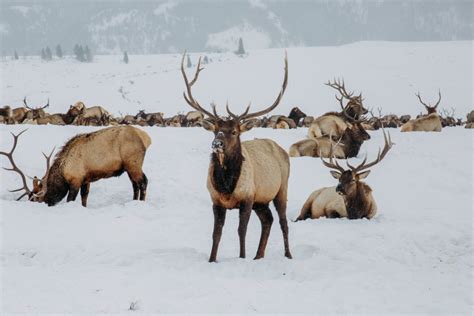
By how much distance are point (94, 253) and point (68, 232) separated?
1.14m

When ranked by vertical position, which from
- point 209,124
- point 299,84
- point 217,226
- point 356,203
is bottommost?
point 356,203

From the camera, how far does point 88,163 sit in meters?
9.80

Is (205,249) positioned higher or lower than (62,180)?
lower

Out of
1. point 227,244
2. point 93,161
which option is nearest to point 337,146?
point 93,161

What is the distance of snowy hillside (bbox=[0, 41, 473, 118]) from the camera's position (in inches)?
1981

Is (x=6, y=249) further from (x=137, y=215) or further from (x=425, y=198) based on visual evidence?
(x=425, y=198)

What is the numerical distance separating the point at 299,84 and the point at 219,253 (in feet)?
170

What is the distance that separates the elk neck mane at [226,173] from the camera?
620cm

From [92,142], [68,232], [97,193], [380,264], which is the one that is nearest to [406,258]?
[380,264]

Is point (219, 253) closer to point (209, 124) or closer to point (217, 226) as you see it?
point (217, 226)

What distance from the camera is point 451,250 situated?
24.5 ft

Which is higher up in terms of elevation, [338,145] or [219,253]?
[338,145]

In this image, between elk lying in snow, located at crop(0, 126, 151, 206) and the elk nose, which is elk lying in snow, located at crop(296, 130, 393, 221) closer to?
elk lying in snow, located at crop(0, 126, 151, 206)

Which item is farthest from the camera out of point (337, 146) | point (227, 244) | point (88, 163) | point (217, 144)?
point (337, 146)
